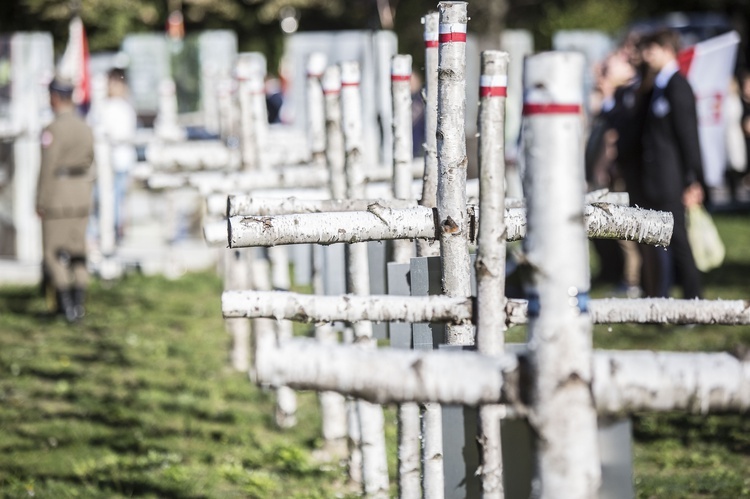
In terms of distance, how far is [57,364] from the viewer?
855 cm

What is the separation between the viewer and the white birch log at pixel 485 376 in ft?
7.26

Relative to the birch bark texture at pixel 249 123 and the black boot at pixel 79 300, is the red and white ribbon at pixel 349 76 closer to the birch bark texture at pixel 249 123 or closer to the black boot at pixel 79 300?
the birch bark texture at pixel 249 123

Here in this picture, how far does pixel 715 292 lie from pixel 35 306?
626cm

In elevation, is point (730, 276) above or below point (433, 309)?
below

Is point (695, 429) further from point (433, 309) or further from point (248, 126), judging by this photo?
point (433, 309)

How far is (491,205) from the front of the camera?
2.55 m

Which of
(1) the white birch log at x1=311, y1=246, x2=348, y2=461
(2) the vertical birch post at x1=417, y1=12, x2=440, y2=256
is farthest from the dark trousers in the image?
(2) the vertical birch post at x1=417, y1=12, x2=440, y2=256

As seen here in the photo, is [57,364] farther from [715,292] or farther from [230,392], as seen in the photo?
[715,292]

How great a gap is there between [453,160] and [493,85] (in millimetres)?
756

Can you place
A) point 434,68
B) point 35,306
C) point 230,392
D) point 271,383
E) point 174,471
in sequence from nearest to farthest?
point 271,383, point 434,68, point 174,471, point 230,392, point 35,306

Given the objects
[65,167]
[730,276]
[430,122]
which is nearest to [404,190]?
[430,122]

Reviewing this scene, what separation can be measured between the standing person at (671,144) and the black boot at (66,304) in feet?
16.5

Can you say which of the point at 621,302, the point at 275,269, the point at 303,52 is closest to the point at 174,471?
the point at 275,269

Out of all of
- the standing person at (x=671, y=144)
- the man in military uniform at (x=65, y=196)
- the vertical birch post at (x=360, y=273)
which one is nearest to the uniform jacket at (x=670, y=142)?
the standing person at (x=671, y=144)
